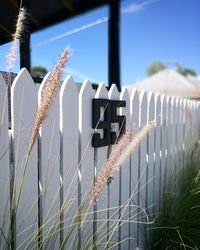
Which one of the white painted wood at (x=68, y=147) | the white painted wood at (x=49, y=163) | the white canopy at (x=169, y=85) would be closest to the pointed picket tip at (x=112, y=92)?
the white painted wood at (x=68, y=147)

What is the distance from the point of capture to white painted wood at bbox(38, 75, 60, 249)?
1306 millimetres

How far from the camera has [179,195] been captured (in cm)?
255

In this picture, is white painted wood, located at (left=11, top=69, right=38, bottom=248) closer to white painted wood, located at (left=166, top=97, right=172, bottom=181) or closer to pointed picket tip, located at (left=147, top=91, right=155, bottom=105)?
pointed picket tip, located at (left=147, top=91, right=155, bottom=105)

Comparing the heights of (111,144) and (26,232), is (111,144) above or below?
above

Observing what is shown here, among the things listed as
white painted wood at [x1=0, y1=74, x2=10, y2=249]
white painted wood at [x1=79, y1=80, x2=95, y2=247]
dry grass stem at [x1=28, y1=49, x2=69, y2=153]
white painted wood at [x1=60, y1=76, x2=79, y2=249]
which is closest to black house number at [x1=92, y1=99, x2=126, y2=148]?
white painted wood at [x1=79, y1=80, x2=95, y2=247]

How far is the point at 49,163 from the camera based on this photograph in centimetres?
135

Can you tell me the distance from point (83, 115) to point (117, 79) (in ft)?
7.47

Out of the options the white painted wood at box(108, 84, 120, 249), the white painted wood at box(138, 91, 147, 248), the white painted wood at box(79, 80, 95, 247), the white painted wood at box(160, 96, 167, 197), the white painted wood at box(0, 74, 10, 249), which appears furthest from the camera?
the white painted wood at box(160, 96, 167, 197)

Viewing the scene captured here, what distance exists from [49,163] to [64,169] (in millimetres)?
114

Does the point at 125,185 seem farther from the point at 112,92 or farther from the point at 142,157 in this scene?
the point at 112,92

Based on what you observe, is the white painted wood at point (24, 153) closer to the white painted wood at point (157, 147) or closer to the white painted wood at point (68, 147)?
the white painted wood at point (68, 147)

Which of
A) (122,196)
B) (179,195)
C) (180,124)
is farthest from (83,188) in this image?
(180,124)

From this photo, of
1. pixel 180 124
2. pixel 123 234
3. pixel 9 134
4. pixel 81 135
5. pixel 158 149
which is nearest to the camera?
pixel 9 134

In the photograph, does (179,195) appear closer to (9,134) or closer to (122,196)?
(122,196)
